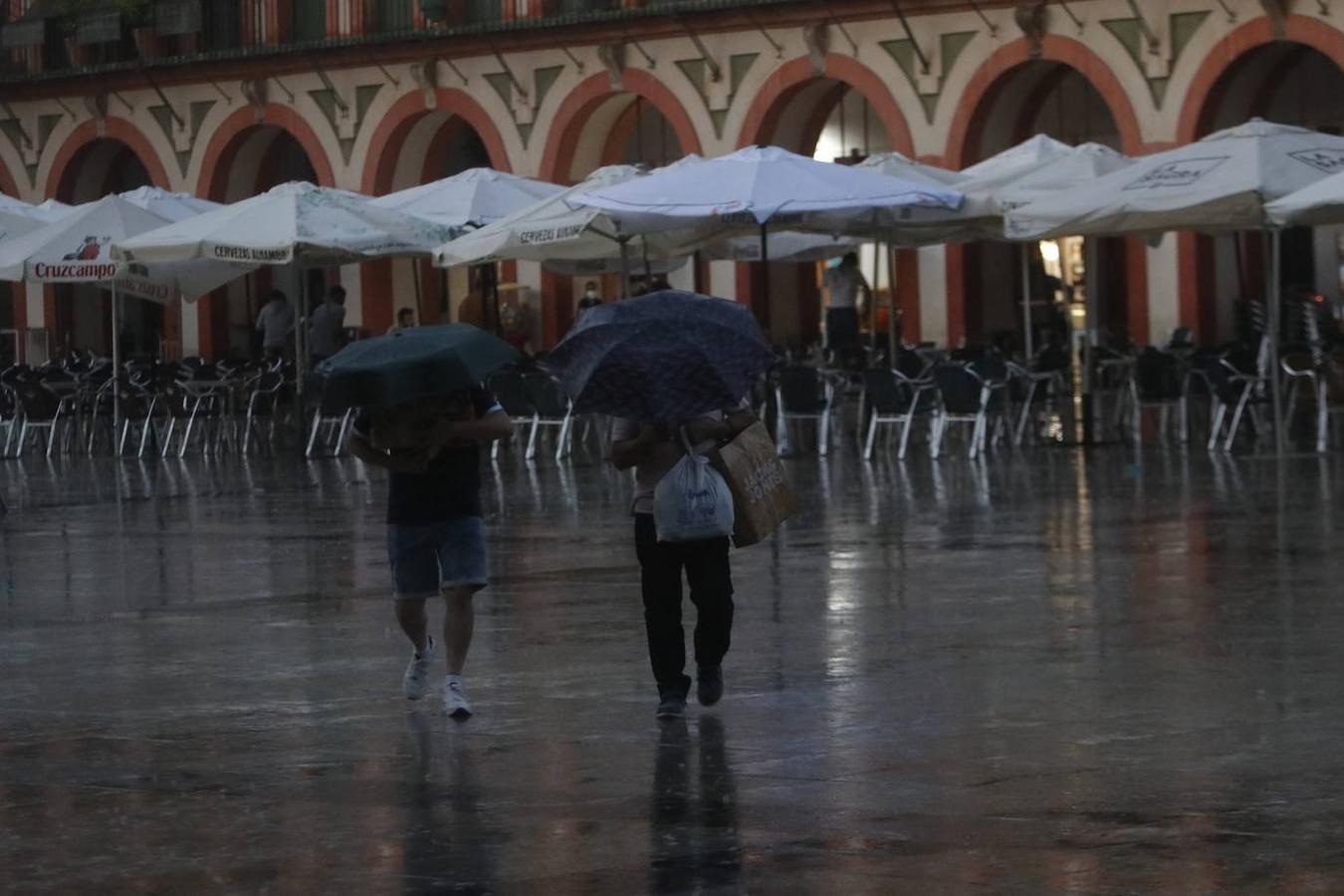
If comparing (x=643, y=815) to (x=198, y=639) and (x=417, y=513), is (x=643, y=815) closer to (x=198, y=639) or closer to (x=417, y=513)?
(x=417, y=513)

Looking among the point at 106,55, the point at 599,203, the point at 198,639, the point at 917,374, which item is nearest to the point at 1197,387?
the point at 917,374

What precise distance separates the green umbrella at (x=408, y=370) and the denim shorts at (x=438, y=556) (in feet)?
1.75

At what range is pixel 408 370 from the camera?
386 inches

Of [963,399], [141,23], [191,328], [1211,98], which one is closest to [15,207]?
[141,23]

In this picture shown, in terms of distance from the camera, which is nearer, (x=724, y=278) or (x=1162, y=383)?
(x=1162, y=383)

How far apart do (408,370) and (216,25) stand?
33.5 metres

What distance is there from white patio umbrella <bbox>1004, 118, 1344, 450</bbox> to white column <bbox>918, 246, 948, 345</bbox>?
11.9m

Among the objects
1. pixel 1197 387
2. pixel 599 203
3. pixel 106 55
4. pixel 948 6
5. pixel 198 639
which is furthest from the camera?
pixel 106 55

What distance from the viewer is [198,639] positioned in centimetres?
1280

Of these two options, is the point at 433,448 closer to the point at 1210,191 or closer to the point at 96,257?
the point at 1210,191

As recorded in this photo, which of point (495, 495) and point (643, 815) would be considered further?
point (495, 495)

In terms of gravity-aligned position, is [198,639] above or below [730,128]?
below

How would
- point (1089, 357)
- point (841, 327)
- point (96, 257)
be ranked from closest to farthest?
point (1089, 357) → point (96, 257) → point (841, 327)

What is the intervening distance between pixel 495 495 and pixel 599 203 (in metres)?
3.12
